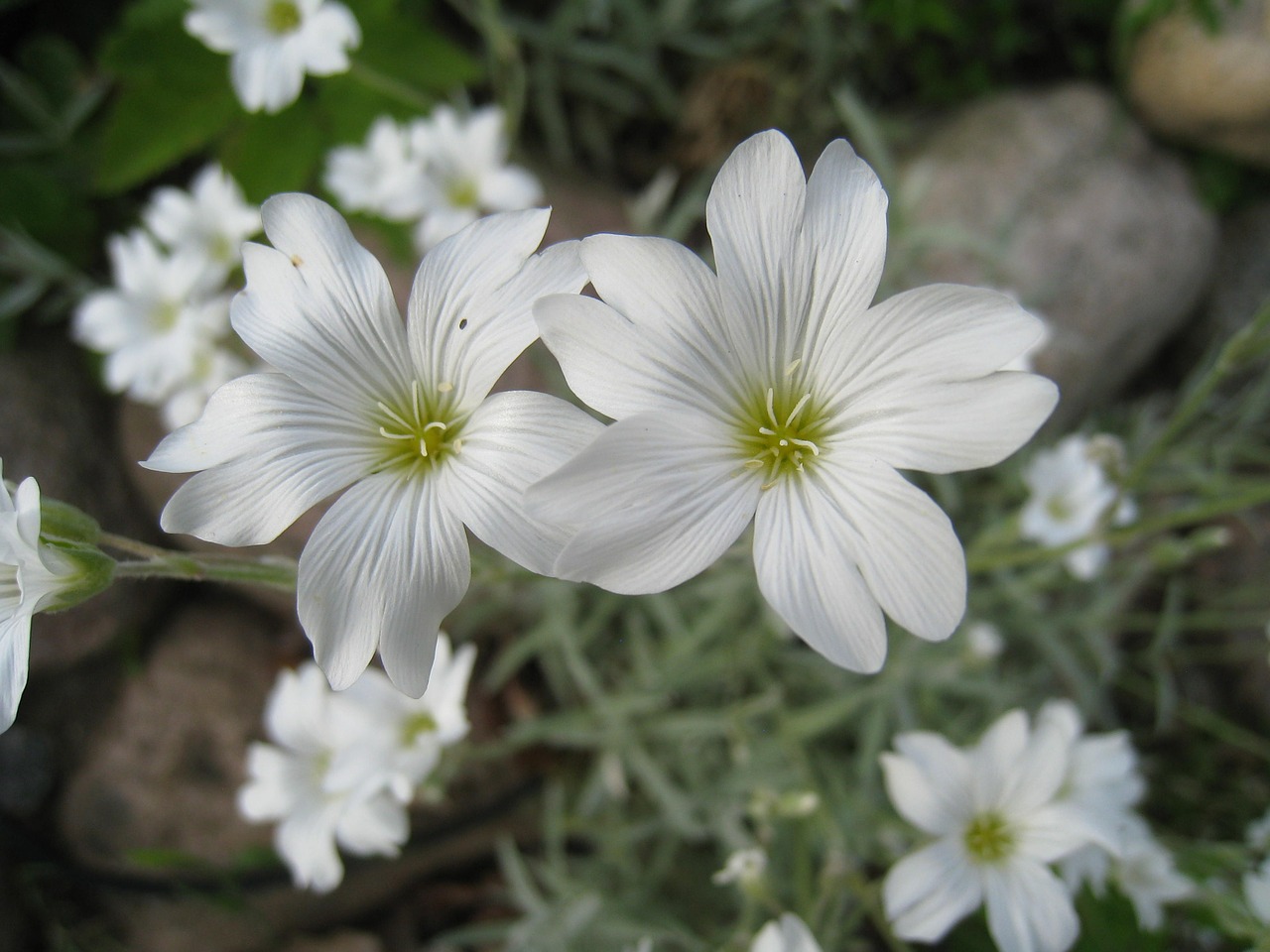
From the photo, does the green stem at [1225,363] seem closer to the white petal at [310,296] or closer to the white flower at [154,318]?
the white petal at [310,296]

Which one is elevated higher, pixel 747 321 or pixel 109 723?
pixel 747 321

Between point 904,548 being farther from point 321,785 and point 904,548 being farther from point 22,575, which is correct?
point 321,785

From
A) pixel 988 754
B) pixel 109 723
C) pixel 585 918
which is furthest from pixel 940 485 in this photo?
pixel 109 723

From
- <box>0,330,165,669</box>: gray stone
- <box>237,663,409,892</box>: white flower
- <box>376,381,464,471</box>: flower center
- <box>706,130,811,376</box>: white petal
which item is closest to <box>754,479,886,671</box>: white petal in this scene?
<box>706,130,811,376</box>: white petal

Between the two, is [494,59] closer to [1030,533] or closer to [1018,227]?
[1018,227]

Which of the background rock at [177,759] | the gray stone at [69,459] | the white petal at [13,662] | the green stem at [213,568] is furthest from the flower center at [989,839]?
the gray stone at [69,459]

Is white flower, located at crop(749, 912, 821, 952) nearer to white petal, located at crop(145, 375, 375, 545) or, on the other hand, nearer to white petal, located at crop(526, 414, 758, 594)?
white petal, located at crop(526, 414, 758, 594)
